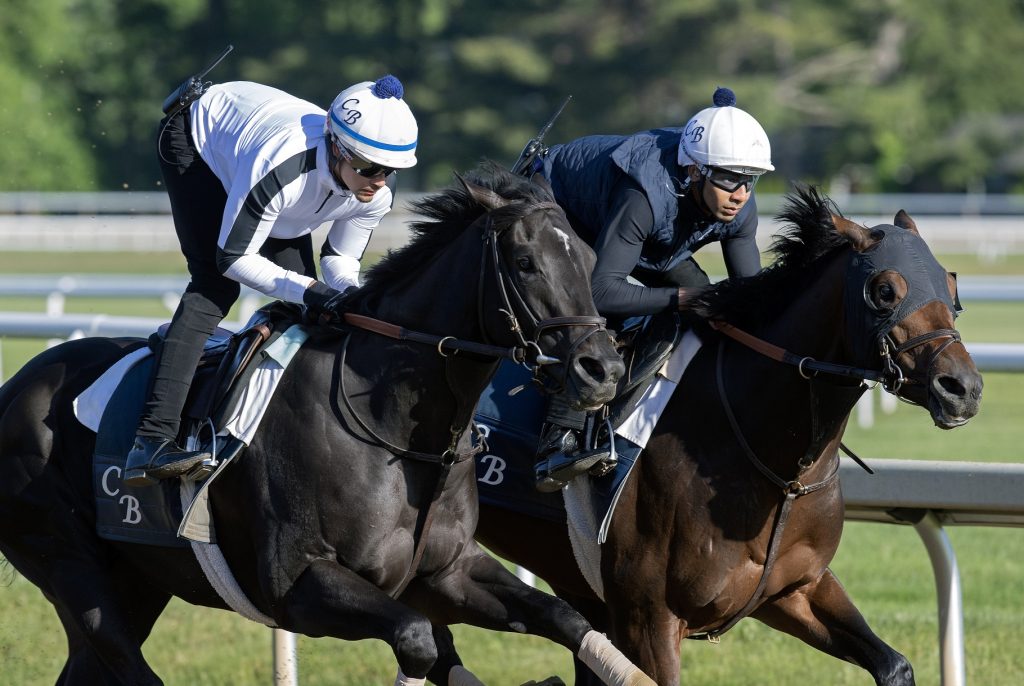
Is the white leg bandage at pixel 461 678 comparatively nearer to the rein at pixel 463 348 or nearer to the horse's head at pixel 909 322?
the rein at pixel 463 348

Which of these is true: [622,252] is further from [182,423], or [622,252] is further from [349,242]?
[182,423]

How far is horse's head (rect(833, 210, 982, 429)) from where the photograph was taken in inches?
155

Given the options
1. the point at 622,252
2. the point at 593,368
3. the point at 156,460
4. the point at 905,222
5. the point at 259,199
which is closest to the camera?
the point at 593,368

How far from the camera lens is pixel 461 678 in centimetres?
450

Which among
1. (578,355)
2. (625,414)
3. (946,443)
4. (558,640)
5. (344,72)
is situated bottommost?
(344,72)

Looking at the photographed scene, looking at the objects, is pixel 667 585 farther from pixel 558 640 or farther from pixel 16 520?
pixel 16 520

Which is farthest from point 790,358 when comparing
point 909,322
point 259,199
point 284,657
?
point 284,657

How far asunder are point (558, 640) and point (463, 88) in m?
33.0

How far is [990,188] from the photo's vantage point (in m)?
41.4

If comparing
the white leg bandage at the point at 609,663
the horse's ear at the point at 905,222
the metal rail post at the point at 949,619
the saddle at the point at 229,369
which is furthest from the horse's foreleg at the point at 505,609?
the horse's ear at the point at 905,222

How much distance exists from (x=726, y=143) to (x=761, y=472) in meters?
0.98

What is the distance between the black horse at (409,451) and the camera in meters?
3.93

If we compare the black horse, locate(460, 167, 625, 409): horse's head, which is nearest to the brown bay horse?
the black horse

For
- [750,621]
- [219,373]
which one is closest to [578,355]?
[219,373]
